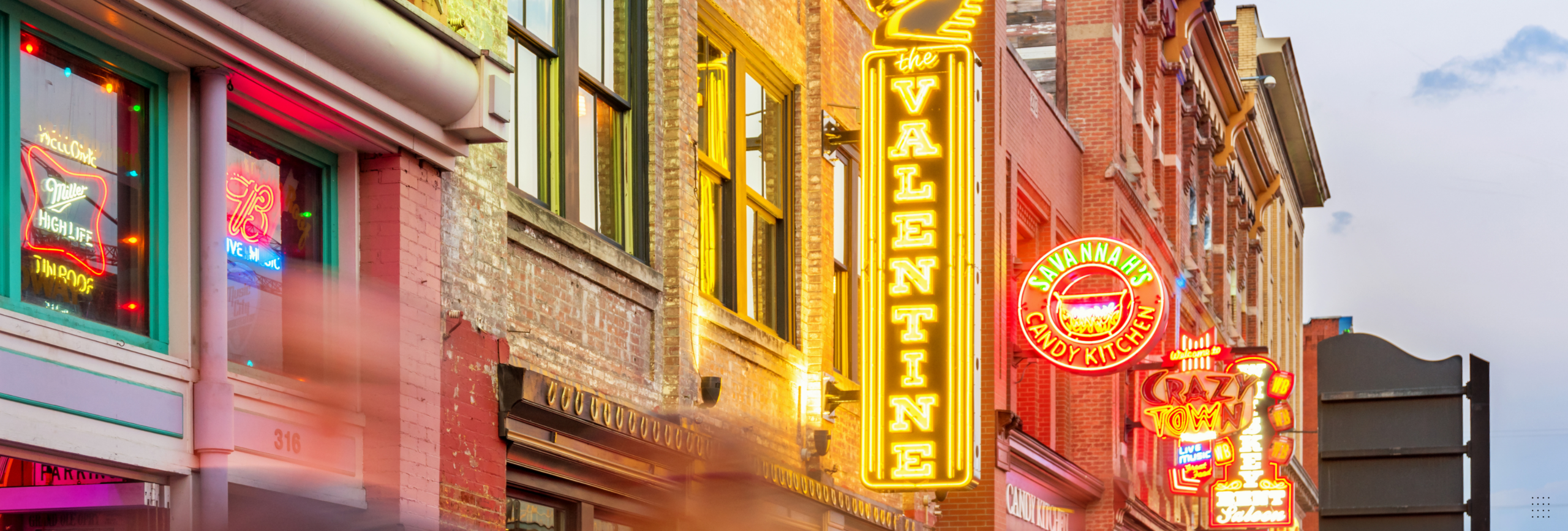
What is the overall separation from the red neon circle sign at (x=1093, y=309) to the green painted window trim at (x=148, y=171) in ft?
55.5

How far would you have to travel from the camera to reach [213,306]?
9055 mm

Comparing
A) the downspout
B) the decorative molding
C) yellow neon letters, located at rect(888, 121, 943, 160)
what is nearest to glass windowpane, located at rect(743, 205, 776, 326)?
yellow neon letters, located at rect(888, 121, 943, 160)

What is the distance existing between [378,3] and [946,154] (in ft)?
29.5

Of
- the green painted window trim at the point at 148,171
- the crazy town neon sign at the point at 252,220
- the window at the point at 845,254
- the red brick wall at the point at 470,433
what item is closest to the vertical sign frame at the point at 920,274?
the window at the point at 845,254

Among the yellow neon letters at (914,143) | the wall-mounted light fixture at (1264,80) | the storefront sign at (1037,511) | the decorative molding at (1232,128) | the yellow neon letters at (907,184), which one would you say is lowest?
the storefront sign at (1037,511)

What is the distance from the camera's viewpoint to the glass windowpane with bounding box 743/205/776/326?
17.0 metres

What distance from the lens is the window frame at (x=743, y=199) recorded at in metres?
16.1

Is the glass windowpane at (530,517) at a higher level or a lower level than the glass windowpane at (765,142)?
lower

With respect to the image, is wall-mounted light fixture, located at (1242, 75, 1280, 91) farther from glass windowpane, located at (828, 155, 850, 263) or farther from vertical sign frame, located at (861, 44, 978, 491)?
vertical sign frame, located at (861, 44, 978, 491)

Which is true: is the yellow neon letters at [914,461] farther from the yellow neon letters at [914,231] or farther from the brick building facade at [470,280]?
the yellow neon letters at [914,231]

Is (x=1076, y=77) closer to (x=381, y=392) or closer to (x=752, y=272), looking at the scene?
(x=752, y=272)

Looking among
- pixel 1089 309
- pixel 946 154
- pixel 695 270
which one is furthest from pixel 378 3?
pixel 1089 309

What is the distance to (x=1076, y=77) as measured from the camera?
103 ft

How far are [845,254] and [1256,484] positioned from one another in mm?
18515
